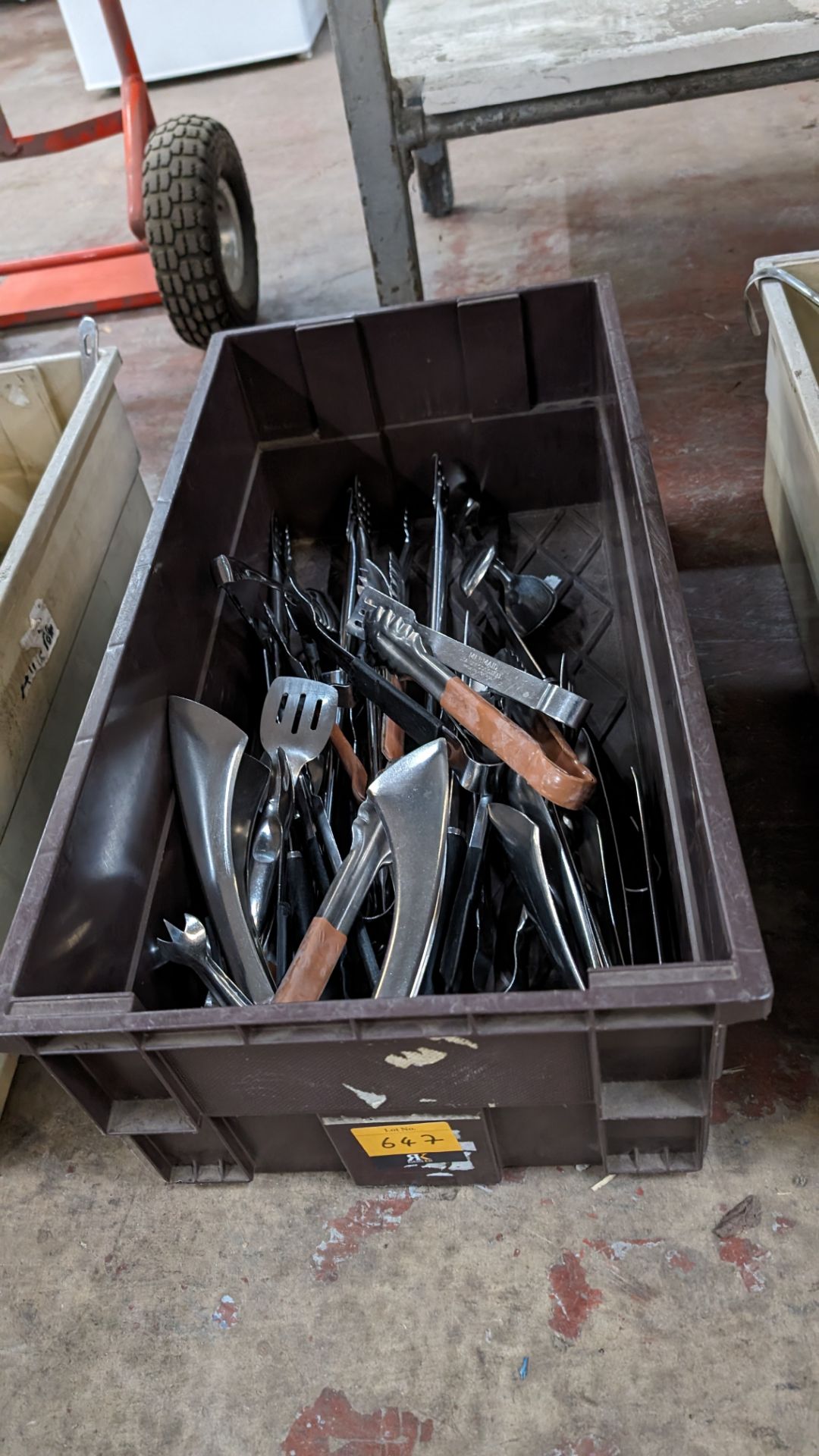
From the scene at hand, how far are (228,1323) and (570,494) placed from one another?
1.25 m

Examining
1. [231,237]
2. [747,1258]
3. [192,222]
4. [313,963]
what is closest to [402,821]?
[313,963]

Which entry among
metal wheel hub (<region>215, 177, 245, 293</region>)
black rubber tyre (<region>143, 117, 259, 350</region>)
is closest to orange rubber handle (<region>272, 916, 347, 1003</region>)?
black rubber tyre (<region>143, 117, 259, 350</region>)

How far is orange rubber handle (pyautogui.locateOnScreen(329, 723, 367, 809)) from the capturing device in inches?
49.8

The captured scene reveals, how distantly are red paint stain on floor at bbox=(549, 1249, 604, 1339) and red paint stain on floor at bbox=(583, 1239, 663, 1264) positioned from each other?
0.9 inches

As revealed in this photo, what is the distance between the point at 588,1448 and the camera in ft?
3.01

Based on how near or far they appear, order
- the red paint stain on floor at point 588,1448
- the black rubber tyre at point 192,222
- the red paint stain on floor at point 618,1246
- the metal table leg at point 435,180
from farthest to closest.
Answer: the metal table leg at point 435,180, the black rubber tyre at point 192,222, the red paint stain on floor at point 618,1246, the red paint stain on floor at point 588,1448

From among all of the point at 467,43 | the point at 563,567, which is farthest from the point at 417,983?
the point at 467,43

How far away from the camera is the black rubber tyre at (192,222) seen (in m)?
2.24

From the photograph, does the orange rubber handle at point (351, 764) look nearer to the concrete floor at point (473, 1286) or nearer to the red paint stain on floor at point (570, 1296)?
→ the concrete floor at point (473, 1286)

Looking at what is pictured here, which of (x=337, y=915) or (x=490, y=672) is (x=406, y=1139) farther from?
(x=490, y=672)

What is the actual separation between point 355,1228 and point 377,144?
65.4 inches

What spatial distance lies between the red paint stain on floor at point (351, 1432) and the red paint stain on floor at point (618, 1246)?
219mm

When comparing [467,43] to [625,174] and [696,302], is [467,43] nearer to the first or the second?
[696,302]

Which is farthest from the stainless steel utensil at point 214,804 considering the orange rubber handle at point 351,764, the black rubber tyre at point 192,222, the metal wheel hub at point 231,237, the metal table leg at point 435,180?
the metal table leg at point 435,180
